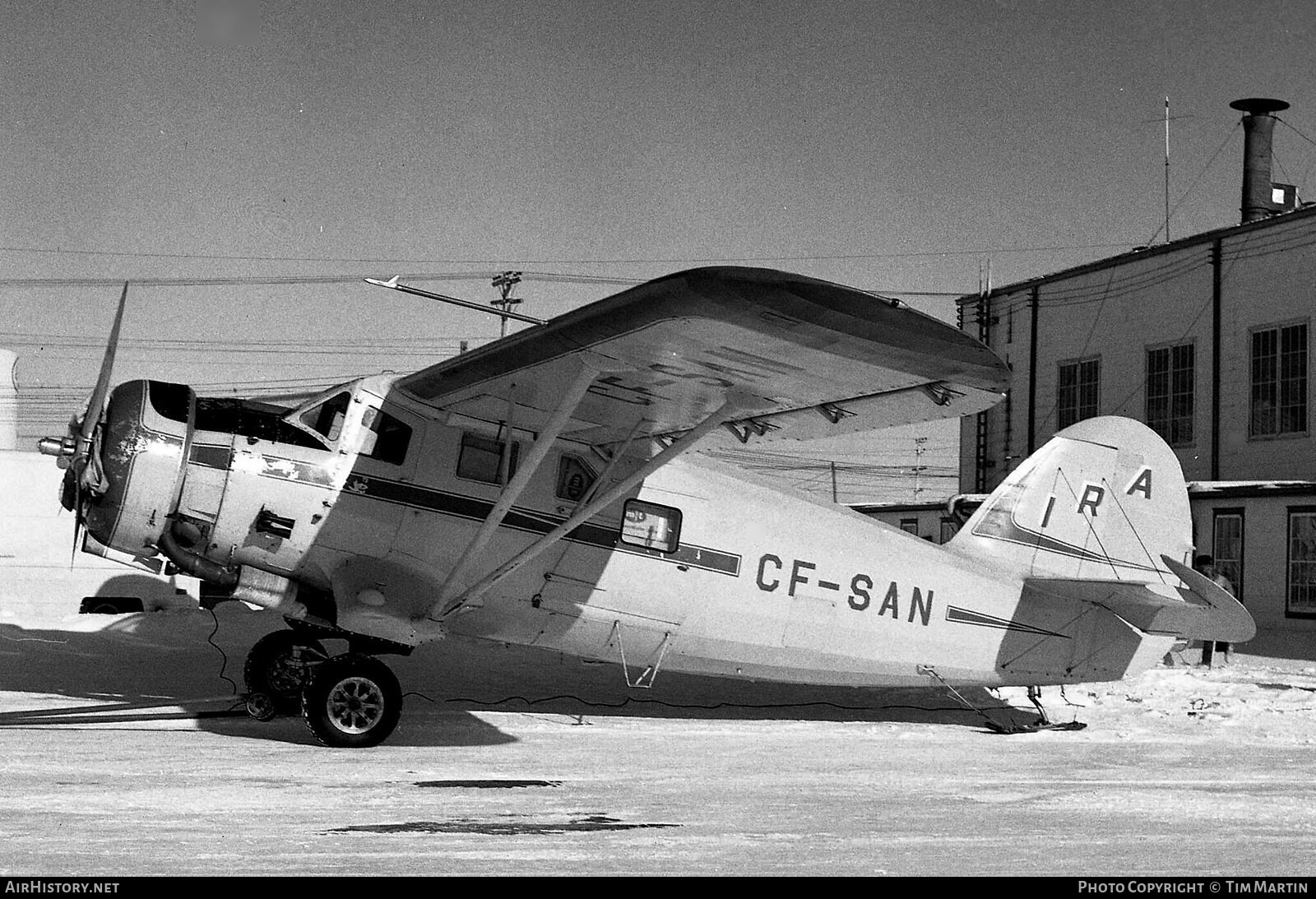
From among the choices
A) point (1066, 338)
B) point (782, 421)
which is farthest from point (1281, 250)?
point (782, 421)

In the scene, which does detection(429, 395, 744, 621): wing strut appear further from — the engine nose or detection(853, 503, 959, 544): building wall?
detection(853, 503, 959, 544): building wall

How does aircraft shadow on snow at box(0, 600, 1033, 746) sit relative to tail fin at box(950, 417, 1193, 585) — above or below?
below

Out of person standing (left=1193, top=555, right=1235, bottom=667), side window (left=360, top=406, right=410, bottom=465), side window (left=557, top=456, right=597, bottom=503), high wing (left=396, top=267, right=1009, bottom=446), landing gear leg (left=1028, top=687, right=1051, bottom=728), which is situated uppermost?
high wing (left=396, top=267, right=1009, bottom=446)

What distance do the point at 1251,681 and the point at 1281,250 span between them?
14942mm

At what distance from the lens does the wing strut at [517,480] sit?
30.2 ft

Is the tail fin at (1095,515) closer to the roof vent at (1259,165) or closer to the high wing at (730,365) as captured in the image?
the high wing at (730,365)

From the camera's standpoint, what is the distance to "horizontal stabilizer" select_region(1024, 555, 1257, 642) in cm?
1132

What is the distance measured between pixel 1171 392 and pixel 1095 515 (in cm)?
1813

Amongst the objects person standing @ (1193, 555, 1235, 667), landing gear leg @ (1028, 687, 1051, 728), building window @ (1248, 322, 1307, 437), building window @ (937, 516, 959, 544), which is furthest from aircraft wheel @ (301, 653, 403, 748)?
building window @ (937, 516, 959, 544)

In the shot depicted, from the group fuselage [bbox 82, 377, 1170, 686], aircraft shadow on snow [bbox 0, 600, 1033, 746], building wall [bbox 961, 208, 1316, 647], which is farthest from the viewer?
building wall [bbox 961, 208, 1316, 647]

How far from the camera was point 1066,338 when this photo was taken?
32531mm

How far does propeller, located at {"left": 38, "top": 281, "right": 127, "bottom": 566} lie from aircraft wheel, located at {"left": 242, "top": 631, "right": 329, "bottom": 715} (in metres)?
2.16

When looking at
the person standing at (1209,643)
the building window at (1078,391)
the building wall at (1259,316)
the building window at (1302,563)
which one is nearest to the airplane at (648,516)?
the person standing at (1209,643)

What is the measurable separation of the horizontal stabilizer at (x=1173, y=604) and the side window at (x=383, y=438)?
6.23 meters
